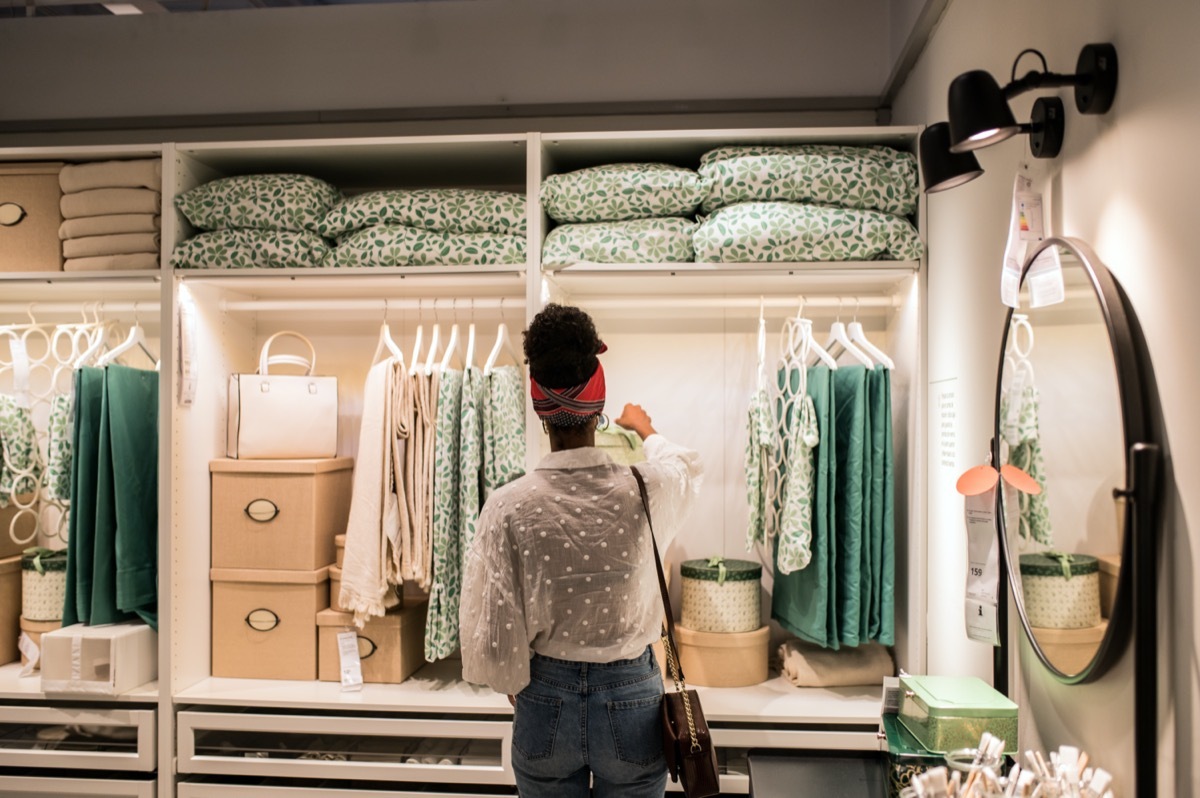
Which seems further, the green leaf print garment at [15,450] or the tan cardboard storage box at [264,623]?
the green leaf print garment at [15,450]

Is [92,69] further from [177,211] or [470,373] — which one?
[470,373]

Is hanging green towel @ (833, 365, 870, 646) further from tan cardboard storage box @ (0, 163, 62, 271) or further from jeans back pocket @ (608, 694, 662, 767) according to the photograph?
tan cardboard storage box @ (0, 163, 62, 271)

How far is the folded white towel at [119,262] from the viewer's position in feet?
8.94

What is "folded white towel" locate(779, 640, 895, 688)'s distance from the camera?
263 centimetres

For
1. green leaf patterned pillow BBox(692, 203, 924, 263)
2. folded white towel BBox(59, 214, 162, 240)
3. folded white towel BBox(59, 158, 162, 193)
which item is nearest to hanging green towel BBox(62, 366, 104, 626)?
folded white towel BBox(59, 214, 162, 240)

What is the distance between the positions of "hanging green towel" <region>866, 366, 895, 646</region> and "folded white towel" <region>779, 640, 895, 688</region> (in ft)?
0.65

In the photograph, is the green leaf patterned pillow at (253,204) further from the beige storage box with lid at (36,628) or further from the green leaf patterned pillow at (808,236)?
the beige storage box with lid at (36,628)

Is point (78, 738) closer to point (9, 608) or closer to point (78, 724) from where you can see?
point (78, 724)

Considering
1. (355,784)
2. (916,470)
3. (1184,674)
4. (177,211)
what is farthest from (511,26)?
(1184,674)

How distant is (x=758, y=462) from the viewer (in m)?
2.58

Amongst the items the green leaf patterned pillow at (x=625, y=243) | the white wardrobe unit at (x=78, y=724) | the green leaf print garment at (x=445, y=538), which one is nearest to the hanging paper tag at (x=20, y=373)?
the white wardrobe unit at (x=78, y=724)

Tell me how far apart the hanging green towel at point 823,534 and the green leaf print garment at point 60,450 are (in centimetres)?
231

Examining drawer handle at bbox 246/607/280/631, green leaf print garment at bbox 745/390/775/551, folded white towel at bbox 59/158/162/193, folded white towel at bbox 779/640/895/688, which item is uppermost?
folded white towel at bbox 59/158/162/193

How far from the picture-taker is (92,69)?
3.29m
